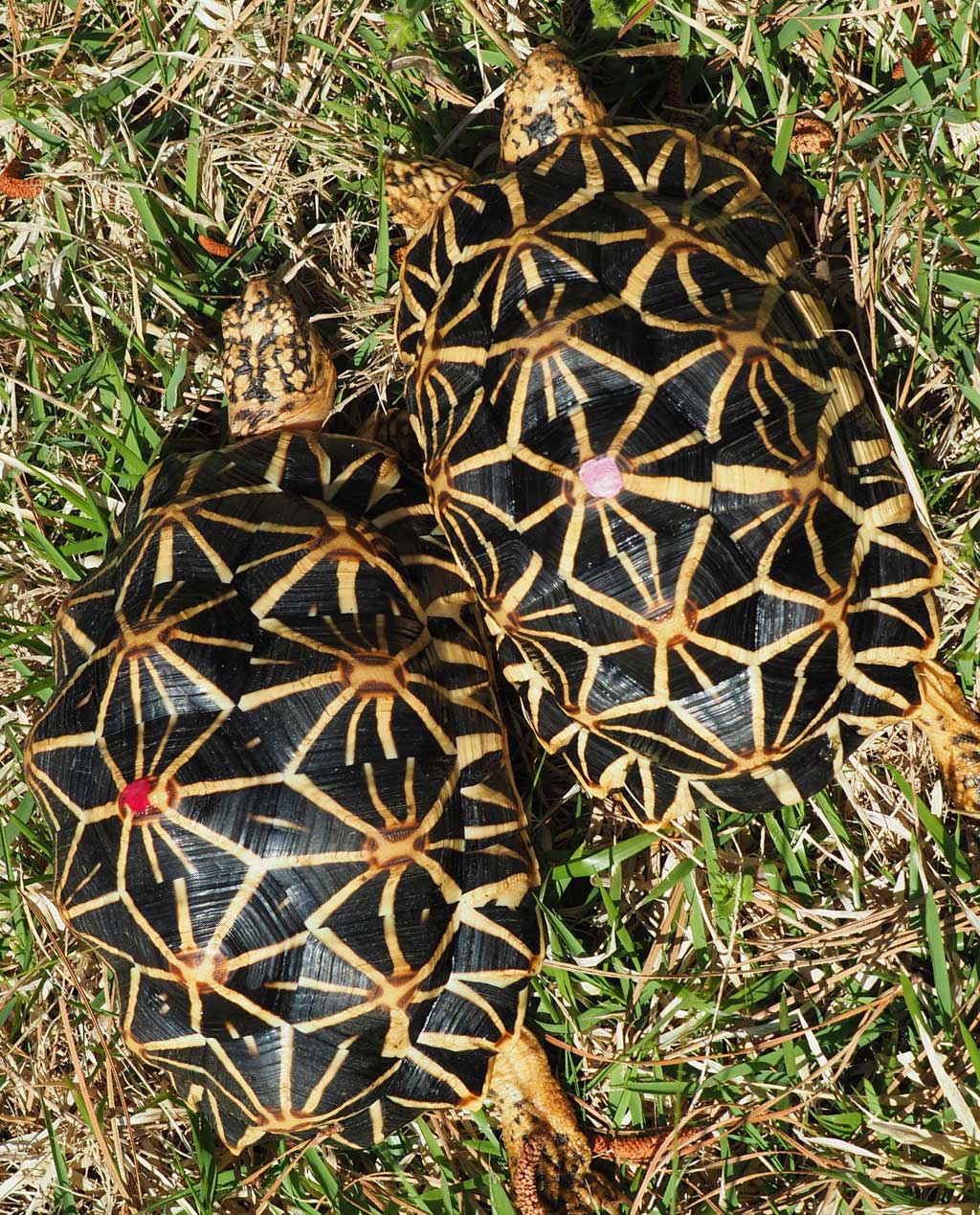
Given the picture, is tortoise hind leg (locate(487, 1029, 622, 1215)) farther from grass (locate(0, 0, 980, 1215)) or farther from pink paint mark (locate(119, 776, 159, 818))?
pink paint mark (locate(119, 776, 159, 818))

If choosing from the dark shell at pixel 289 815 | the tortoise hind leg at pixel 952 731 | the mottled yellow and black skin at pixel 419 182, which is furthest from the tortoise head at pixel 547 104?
the tortoise hind leg at pixel 952 731

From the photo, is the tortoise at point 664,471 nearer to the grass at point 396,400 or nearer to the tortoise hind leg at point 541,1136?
the grass at point 396,400

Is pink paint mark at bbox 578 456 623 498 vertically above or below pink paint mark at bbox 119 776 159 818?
above

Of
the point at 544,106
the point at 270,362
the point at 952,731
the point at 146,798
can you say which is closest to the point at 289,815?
the point at 146,798

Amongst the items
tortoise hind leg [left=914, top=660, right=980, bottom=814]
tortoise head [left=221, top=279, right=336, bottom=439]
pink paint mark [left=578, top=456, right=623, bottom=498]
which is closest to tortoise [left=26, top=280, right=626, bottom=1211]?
tortoise head [left=221, top=279, right=336, bottom=439]

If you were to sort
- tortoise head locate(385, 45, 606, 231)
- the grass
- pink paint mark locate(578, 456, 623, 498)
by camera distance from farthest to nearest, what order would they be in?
1. the grass
2. tortoise head locate(385, 45, 606, 231)
3. pink paint mark locate(578, 456, 623, 498)

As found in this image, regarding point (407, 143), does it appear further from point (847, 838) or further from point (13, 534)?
point (847, 838)
